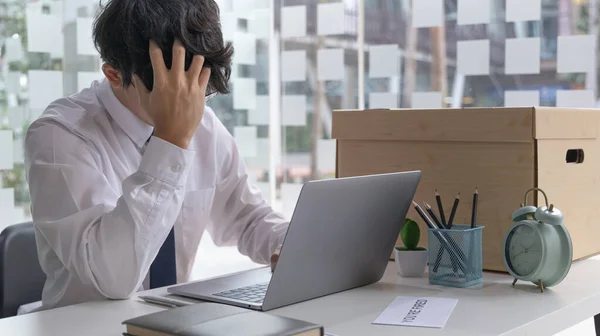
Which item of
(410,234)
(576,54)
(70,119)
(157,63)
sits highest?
(576,54)

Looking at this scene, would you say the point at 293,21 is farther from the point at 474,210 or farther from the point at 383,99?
the point at 474,210

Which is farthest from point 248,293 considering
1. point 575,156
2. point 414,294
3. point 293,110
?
point 293,110

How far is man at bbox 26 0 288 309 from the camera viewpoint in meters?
1.35

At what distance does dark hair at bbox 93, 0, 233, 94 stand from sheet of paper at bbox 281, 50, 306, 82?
2644mm

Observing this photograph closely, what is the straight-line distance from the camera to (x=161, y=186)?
4.50 ft

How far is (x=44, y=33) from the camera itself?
3434mm

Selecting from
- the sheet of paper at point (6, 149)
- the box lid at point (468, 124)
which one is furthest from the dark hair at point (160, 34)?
the sheet of paper at point (6, 149)

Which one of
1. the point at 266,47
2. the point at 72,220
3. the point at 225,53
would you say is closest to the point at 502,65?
the point at 266,47

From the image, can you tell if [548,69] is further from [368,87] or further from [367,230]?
[367,230]

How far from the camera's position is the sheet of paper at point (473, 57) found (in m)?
3.34

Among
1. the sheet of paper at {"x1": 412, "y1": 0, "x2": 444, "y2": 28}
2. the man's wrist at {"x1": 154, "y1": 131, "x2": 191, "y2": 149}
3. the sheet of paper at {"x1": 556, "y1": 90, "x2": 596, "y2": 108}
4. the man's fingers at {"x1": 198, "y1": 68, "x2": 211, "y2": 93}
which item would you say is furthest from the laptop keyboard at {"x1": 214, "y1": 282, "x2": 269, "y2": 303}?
the sheet of paper at {"x1": 412, "y1": 0, "x2": 444, "y2": 28}

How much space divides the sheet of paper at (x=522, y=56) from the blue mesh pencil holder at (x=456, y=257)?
78.7 inches

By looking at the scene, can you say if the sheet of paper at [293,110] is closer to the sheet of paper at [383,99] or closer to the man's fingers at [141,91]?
the sheet of paper at [383,99]

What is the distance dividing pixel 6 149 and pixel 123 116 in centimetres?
192
